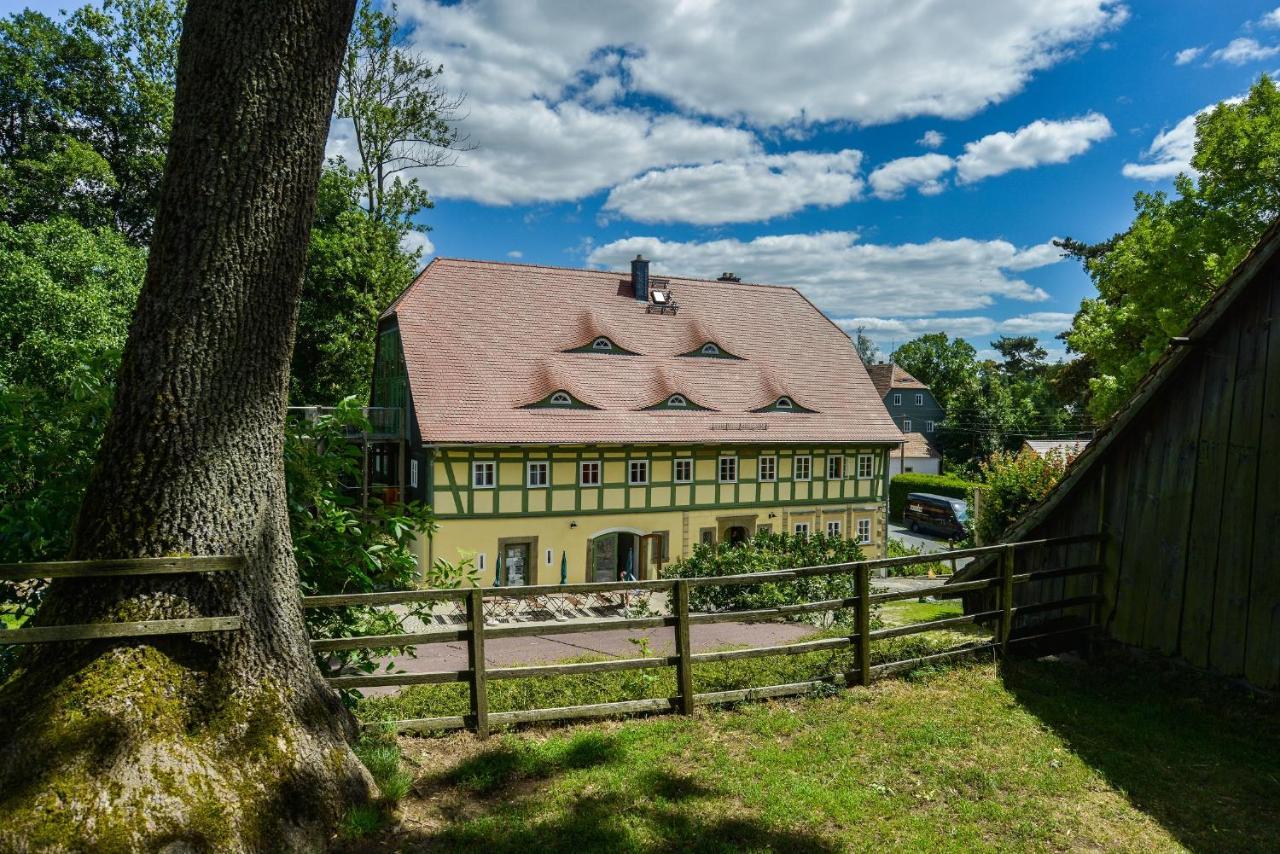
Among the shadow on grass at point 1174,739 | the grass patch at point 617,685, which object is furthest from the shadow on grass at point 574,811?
the shadow on grass at point 1174,739

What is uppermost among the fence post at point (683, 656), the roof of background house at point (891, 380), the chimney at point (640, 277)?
the chimney at point (640, 277)

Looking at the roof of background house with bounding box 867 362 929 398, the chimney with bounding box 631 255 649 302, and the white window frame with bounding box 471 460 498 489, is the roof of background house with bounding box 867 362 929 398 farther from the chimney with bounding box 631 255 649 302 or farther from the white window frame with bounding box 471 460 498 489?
the white window frame with bounding box 471 460 498 489

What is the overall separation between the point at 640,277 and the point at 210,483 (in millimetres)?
24674

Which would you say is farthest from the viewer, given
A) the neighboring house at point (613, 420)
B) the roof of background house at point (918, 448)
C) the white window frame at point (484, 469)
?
the roof of background house at point (918, 448)

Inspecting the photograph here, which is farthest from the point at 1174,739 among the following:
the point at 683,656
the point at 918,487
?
the point at 918,487

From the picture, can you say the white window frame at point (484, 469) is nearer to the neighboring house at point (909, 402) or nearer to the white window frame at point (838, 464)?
the white window frame at point (838, 464)

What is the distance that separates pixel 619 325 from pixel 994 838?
23.0 meters

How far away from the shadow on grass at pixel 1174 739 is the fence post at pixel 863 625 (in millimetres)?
1273

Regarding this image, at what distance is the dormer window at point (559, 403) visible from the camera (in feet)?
73.9

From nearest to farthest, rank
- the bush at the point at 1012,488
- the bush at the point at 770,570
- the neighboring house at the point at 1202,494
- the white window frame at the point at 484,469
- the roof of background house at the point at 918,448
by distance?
1. the neighboring house at the point at 1202,494
2. the bush at the point at 770,570
3. the bush at the point at 1012,488
4. the white window frame at the point at 484,469
5. the roof of background house at the point at 918,448

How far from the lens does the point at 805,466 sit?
2614 cm

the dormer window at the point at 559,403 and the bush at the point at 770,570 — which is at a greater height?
the dormer window at the point at 559,403

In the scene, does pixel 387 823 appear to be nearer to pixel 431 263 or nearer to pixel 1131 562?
pixel 1131 562

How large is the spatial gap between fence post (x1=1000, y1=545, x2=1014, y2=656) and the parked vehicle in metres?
28.5
